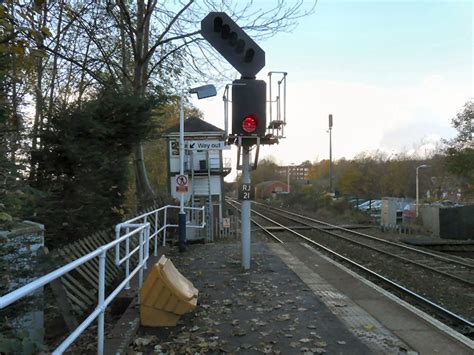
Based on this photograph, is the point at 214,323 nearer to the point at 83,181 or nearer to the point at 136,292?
the point at 136,292

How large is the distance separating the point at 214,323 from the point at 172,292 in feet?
2.48

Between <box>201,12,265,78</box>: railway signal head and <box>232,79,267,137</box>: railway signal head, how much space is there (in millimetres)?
257

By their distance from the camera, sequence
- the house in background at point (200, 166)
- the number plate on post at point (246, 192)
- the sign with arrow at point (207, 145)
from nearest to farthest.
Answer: the number plate on post at point (246, 192) → the sign with arrow at point (207, 145) → the house in background at point (200, 166)

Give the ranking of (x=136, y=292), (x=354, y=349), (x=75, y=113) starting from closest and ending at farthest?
(x=354, y=349)
(x=136, y=292)
(x=75, y=113)

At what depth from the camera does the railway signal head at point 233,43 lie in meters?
8.74

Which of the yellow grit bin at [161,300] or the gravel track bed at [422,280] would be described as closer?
the yellow grit bin at [161,300]

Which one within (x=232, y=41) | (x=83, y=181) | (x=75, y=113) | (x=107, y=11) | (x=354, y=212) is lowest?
(x=354, y=212)

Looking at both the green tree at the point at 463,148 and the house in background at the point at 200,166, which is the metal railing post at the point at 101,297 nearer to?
the house in background at the point at 200,166

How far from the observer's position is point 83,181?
32.0 ft

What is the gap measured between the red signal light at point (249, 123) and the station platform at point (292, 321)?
2.66 metres

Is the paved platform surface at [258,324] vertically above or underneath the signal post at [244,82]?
underneath

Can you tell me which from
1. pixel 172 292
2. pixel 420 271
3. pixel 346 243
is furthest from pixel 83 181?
pixel 346 243

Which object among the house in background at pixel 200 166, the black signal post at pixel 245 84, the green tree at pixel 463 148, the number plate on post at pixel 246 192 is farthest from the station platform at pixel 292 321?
the green tree at pixel 463 148

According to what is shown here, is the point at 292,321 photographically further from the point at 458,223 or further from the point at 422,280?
the point at 458,223
